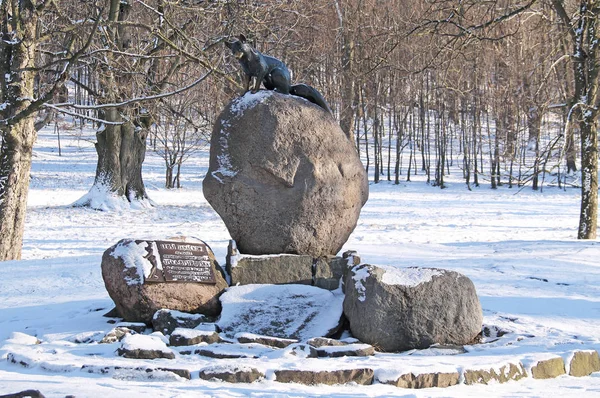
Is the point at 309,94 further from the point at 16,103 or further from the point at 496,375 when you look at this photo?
the point at 16,103

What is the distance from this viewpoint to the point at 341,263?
8188 mm

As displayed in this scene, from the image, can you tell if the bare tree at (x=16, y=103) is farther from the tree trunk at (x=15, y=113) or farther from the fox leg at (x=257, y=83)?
the fox leg at (x=257, y=83)

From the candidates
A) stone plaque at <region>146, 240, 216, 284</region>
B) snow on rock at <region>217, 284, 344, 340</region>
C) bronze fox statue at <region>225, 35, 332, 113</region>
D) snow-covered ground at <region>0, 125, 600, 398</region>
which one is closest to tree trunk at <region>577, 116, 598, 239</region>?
snow-covered ground at <region>0, 125, 600, 398</region>

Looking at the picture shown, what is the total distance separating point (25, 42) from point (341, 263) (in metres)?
6.42

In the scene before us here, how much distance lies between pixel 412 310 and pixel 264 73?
3383 millimetres

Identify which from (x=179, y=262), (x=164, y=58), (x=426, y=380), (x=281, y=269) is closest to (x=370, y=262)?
(x=281, y=269)

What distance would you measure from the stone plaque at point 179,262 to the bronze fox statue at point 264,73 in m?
2.07

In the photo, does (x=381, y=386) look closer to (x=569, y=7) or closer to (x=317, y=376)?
(x=317, y=376)

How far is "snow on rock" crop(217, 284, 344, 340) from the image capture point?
23.5 feet

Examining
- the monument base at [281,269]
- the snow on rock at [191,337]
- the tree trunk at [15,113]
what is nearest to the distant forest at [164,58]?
the tree trunk at [15,113]

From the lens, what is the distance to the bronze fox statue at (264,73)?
8.25m

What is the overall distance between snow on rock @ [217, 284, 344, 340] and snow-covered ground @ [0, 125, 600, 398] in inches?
40.2

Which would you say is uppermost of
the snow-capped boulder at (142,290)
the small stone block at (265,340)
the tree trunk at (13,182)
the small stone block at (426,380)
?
the tree trunk at (13,182)

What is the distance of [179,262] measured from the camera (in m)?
7.61
